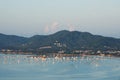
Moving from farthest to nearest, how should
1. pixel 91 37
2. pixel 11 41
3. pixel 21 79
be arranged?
pixel 11 41 → pixel 91 37 → pixel 21 79

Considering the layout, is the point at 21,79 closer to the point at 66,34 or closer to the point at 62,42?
the point at 62,42

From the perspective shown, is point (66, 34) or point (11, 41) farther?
point (11, 41)

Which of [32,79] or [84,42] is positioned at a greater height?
[84,42]

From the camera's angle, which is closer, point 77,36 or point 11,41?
point 77,36

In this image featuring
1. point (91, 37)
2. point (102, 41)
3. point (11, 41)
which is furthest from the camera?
point (11, 41)

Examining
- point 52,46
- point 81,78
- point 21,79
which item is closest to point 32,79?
point 21,79

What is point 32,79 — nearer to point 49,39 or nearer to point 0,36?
point 49,39

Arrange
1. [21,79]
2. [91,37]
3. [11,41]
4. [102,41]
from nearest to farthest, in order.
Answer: [21,79], [102,41], [91,37], [11,41]

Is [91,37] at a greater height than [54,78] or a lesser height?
greater

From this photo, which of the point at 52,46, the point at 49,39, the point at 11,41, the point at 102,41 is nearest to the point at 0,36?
the point at 11,41
